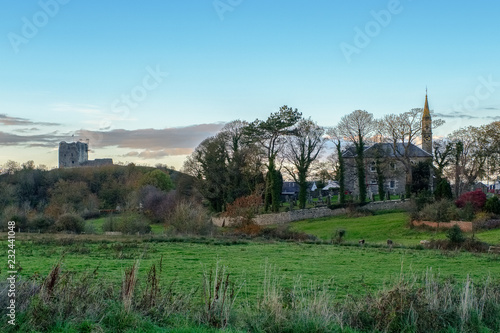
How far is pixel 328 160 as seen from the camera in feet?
190

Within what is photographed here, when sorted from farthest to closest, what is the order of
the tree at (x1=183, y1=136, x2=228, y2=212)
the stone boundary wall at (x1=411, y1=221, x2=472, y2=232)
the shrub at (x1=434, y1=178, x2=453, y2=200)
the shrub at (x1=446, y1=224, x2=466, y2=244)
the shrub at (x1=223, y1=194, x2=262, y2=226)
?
the tree at (x1=183, y1=136, x2=228, y2=212), the shrub at (x1=434, y1=178, x2=453, y2=200), the shrub at (x1=223, y1=194, x2=262, y2=226), the stone boundary wall at (x1=411, y1=221, x2=472, y2=232), the shrub at (x1=446, y1=224, x2=466, y2=244)

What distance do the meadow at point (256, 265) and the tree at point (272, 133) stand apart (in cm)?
2113

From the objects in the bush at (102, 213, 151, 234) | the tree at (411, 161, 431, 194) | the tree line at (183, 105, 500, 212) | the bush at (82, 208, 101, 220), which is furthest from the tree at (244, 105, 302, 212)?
the bush at (82, 208, 101, 220)

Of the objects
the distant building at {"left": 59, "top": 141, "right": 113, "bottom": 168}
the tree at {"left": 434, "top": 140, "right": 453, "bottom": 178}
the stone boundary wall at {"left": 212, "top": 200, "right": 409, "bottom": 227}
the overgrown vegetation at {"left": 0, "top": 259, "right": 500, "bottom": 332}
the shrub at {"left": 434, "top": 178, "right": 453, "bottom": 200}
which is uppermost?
the distant building at {"left": 59, "top": 141, "right": 113, "bottom": 168}

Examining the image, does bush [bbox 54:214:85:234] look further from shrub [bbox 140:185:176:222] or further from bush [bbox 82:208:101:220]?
bush [bbox 82:208:101:220]

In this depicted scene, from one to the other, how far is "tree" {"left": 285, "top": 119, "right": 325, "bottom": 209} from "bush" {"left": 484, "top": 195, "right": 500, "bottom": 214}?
19857mm

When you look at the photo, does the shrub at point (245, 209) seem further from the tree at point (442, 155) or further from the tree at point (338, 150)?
the tree at point (442, 155)

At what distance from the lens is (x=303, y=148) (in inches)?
2116

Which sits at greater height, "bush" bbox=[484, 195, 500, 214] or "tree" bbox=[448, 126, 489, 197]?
"tree" bbox=[448, 126, 489, 197]

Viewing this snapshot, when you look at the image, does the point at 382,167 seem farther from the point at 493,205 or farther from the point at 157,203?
the point at 157,203

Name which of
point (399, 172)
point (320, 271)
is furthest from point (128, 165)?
point (320, 271)

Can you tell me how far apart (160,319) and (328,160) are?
2043 inches

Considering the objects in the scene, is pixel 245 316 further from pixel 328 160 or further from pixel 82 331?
pixel 328 160

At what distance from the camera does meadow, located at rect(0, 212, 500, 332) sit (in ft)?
34.4
